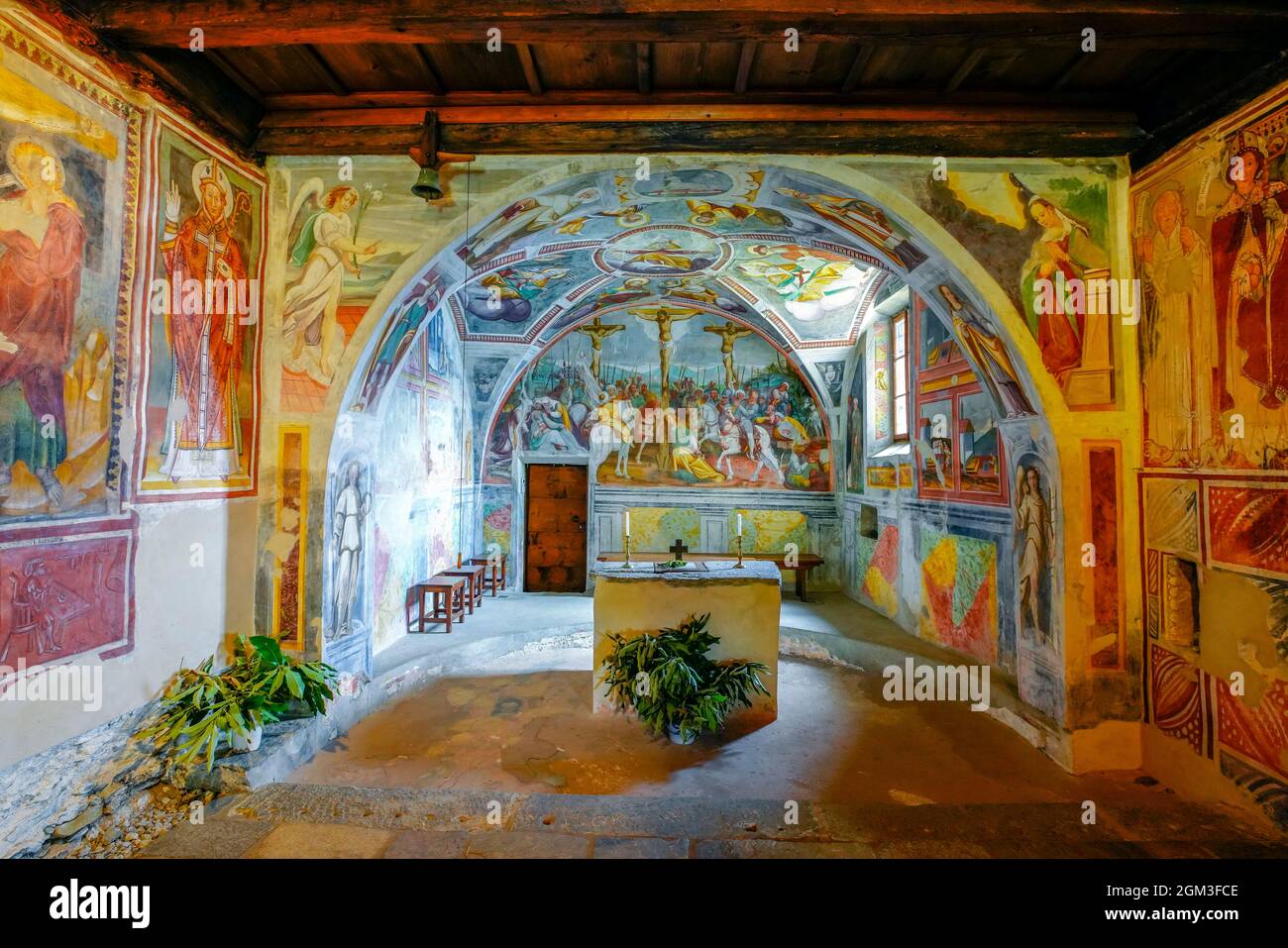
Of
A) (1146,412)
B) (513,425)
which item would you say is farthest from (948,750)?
(513,425)

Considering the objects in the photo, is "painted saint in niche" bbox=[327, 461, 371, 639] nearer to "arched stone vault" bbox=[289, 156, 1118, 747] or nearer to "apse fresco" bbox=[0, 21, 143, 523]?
"arched stone vault" bbox=[289, 156, 1118, 747]

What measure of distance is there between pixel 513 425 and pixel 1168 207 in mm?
9249

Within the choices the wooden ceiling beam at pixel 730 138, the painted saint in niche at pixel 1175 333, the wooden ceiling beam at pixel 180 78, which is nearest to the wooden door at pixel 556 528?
the wooden ceiling beam at pixel 730 138

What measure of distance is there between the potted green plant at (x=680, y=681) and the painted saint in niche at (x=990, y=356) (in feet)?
10.5

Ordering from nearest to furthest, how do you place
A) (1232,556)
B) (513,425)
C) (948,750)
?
(1232,556)
(948,750)
(513,425)

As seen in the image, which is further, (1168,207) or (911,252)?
(911,252)

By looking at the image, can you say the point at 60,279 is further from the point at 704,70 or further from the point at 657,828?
→ the point at 657,828

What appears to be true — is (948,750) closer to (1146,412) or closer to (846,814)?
(846,814)

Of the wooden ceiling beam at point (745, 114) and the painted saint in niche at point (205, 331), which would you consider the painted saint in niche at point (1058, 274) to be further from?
the painted saint in niche at point (205, 331)

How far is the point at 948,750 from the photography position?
16.7ft

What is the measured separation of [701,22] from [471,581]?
7839mm

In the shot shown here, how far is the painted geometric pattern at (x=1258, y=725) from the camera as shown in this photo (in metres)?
3.55

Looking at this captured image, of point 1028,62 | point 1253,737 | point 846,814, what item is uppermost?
point 1028,62
